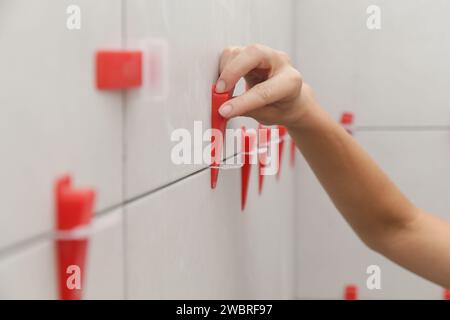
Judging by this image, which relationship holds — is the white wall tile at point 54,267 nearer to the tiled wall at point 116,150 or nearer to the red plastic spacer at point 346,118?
the tiled wall at point 116,150

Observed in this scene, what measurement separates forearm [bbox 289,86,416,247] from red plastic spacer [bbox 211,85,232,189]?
0.10 meters

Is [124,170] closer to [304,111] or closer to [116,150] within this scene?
[116,150]

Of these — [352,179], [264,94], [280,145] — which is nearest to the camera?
[264,94]

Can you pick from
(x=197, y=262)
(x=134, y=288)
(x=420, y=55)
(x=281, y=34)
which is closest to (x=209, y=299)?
A: (x=197, y=262)

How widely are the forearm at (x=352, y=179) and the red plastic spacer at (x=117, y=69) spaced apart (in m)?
0.32

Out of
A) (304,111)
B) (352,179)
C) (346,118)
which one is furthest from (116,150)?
(346,118)

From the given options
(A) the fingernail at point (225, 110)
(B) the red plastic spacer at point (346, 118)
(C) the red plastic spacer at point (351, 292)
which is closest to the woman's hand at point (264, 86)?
(A) the fingernail at point (225, 110)

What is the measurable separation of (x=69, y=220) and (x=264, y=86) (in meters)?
0.29

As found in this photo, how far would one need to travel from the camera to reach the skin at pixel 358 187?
25.5 inches

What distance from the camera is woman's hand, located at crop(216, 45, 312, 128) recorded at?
56 centimetres

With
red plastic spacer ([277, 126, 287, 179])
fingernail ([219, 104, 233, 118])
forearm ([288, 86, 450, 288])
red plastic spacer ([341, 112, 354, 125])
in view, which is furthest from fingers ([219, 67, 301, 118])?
red plastic spacer ([341, 112, 354, 125])

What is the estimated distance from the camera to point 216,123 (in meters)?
0.62

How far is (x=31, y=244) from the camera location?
0.30m

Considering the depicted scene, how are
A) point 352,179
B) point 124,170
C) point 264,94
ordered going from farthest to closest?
point 352,179 → point 264,94 → point 124,170
